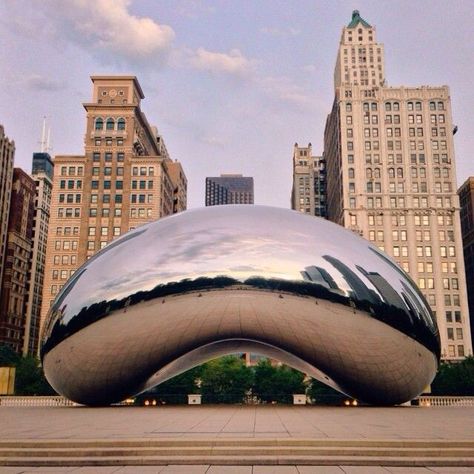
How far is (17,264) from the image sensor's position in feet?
341

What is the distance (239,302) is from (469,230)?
101872 mm

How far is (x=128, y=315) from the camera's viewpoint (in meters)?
12.4

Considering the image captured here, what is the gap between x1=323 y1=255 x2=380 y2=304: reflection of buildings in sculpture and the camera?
12.4m

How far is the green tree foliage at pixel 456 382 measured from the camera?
40.3m

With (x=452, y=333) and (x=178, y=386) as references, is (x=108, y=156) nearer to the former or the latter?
(x=178, y=386)

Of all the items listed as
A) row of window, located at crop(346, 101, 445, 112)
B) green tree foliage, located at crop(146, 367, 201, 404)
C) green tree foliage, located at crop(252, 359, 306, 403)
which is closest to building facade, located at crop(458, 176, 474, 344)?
row of window, located at crop(346, 101, 445, 112)

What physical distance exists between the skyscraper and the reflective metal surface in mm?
96375

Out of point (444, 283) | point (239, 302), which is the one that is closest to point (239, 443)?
point (239, 302)

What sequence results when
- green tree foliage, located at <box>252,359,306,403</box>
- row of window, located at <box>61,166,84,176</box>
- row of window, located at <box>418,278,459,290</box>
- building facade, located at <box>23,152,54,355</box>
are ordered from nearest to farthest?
green tree foliage, located at <box>252,359,306,403</box> → row of window, located at <box>418,278,459,290</box> → row of window, located at <box>61,166,84,176</box> → building facade, located at <box>23,152,54,355</box>

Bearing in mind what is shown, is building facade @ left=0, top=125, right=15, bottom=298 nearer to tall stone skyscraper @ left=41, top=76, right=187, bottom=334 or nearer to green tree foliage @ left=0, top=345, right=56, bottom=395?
tall stone skyscraper @ left=41, top=76, right=187, bottom=334

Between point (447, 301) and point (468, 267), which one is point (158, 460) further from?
point (468, 267)

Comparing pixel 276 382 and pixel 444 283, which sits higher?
pixel 444 283

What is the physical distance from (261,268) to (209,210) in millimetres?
2641

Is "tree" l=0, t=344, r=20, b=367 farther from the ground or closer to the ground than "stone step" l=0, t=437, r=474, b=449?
farther from the ground
